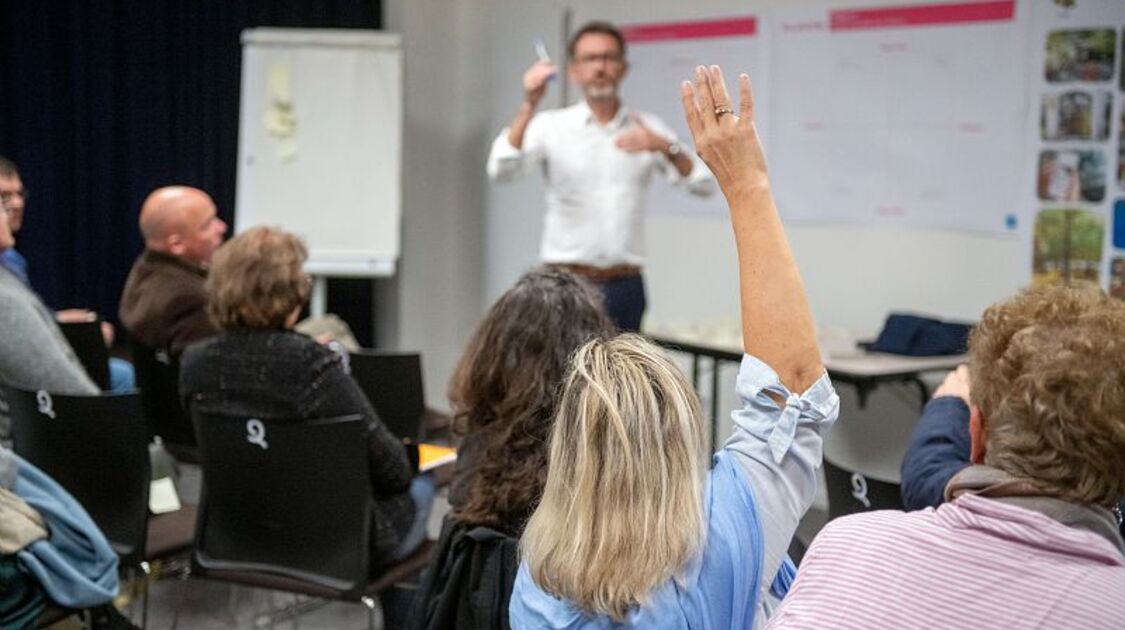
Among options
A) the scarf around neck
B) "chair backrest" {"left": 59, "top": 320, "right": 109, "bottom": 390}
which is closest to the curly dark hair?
the scarf around neck

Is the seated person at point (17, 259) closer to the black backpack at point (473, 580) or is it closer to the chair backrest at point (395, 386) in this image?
the chair backrest at point (395, 386)

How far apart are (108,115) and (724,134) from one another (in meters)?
4.85

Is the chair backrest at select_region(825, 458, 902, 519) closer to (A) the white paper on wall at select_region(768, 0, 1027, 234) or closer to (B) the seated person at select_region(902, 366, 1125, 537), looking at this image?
(B) the seated person at select_region(902, 366, 1125, 537)

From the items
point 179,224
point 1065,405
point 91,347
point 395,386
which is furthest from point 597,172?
point 1065,405

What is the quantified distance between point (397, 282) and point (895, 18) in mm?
2938

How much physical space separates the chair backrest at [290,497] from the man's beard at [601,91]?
6.55ft

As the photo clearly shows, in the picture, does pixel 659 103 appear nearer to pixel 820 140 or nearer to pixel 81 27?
pixel 820 140

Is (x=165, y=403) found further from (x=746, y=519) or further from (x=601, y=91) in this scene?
(x=746, y=519)

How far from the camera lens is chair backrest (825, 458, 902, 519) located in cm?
220

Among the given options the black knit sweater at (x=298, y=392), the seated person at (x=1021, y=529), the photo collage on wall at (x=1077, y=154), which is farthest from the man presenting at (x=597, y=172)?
the seated person at (x=1021, y=529)

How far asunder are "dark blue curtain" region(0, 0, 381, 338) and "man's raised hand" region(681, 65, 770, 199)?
4797 mm

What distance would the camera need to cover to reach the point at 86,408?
2.66 m

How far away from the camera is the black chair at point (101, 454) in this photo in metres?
2.66

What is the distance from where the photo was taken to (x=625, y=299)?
4254 millimetres
